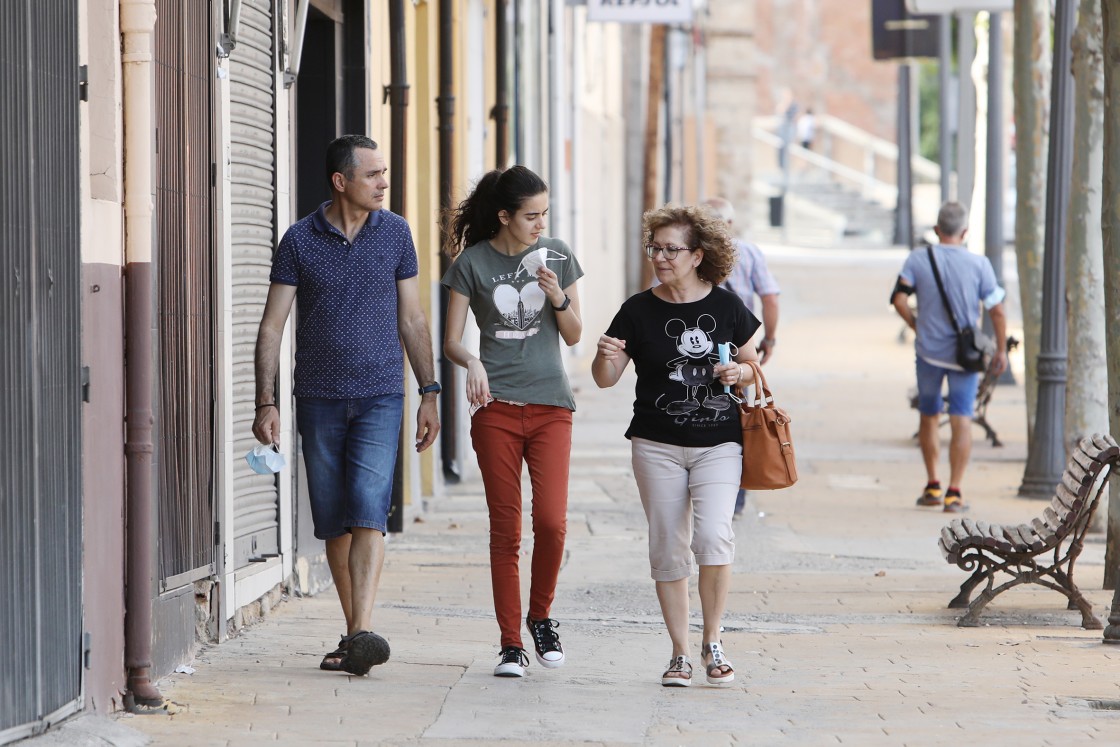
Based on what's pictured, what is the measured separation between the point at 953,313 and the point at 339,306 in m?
6.33

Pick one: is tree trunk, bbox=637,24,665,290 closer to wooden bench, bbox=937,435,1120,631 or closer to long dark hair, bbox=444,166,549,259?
wooden bench, bbox=937,435,1120,631

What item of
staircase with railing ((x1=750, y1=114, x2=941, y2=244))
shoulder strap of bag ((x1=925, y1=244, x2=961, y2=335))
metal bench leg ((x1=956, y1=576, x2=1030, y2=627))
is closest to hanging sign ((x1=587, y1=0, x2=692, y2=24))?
shoulder strap of bag ((x1=925, y1=244, x2=961, y2=335))

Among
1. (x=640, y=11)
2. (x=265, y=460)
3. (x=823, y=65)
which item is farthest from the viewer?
(x=823, y=65)

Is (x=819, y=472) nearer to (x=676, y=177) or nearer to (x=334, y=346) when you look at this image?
(x=334, y=346)

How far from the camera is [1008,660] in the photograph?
770 centimetres

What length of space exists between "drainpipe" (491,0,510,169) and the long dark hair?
9467 millimetres

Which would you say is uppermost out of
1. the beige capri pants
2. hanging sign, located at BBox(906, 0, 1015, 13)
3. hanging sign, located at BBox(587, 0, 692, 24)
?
hanging sign, located at BBox(587, 0, 692, 24)

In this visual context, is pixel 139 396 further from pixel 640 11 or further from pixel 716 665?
pixel 640 11

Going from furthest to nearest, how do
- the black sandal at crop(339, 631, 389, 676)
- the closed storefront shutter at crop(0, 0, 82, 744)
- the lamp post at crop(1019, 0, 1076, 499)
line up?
the lamp post at crop(1019, 0, 1076, 499) → the black sandal at crop(339, 631, 389, 676) → the closed storefront shutter at crop(0, 0, 82, 744)

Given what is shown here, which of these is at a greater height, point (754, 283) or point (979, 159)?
point (979, 159)

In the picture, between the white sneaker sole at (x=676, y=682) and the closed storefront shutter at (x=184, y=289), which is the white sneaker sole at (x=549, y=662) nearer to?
the white sneaker sole at (x=676, y=682)

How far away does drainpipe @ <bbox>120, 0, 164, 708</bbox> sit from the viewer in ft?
20.7

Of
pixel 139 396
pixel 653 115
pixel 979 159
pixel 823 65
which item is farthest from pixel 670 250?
pixel 823 65

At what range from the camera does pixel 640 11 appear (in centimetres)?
2075
